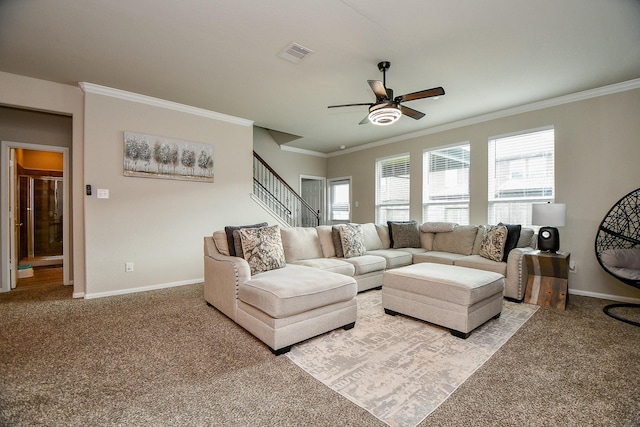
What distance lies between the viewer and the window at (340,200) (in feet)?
23.8

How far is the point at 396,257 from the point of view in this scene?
416 cm

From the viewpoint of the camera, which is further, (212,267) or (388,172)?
(388,172)

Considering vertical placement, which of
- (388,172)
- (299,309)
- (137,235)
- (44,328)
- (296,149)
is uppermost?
(296,149)

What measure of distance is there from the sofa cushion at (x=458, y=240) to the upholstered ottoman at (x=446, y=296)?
1.62 meters

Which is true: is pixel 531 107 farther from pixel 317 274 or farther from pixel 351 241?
pixel 317 274

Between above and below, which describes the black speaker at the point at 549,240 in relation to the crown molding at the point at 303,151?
below

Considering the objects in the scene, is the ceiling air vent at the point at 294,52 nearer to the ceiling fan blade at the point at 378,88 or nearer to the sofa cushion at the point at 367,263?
the ceiling fan blade at the point at 378,88

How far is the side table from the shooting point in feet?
10.5

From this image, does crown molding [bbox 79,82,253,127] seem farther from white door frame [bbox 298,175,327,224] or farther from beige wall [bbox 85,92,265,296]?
white door frame [bbox 298,175,327,224]

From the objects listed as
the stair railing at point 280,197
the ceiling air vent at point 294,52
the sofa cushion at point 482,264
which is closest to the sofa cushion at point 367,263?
the sofa cushion at point 482,264

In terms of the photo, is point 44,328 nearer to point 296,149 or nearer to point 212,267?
point 212,267

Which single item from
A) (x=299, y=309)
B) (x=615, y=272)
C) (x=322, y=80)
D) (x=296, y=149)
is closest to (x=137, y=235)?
(x=299, y=309)

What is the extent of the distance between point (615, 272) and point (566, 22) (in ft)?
8.14

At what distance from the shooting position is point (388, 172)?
20.6ft
